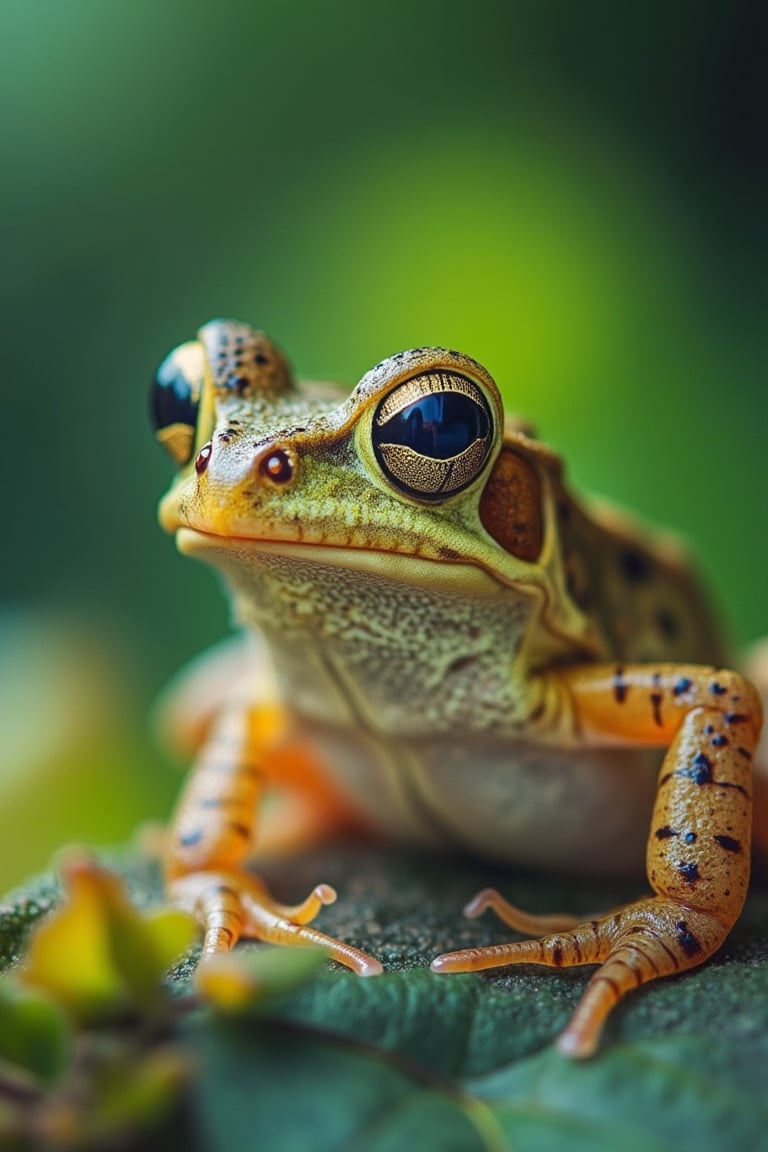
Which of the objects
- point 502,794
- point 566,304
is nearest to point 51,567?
point 566,304

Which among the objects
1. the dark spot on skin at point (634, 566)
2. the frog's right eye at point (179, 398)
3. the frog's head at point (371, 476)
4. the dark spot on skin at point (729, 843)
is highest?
the frog's right eye at point (179, 398)

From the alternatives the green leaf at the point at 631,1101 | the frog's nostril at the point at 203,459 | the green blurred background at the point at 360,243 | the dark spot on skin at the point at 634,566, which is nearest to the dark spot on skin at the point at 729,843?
the green leaf at the point at 631,1101

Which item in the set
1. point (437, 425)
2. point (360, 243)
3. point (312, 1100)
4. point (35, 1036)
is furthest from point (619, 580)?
point (360, 243)

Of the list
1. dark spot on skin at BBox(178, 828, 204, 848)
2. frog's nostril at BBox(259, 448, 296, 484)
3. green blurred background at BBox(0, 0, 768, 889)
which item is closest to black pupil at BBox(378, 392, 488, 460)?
frog's nostril at BBox(259, 448, 296, 484)

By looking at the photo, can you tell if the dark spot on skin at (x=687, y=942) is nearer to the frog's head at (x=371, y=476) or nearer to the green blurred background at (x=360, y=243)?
the frog's head at (x=371, y=476)

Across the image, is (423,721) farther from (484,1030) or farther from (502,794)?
(484,1030)

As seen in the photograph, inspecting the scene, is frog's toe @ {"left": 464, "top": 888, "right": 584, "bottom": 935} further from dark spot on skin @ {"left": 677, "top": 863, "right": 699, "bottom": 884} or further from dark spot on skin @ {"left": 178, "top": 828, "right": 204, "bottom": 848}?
dark spot on skin @ {"left": 178, "top": 828, "right": 204, "bottom": 848}
